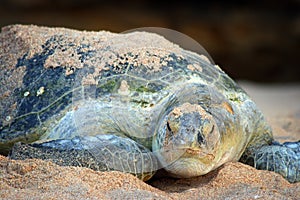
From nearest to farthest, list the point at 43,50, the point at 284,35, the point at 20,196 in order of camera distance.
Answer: the point at 20,196 → the point at 43,50 → the point at 284,35

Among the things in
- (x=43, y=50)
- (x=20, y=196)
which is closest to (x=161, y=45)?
(x=43, y=50)

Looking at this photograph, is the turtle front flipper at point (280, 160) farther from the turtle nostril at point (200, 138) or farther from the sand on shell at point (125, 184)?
the turtle nostril at point (200, 138)

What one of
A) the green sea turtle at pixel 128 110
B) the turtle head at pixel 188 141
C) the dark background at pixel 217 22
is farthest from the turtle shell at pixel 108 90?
the dark background at pixel 217 22

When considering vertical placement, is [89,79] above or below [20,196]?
above

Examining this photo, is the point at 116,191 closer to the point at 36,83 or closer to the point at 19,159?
the point at 19,159

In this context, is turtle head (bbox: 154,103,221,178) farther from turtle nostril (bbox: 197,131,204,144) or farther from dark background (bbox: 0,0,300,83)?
dark background (bbox: 0,0,300,83)

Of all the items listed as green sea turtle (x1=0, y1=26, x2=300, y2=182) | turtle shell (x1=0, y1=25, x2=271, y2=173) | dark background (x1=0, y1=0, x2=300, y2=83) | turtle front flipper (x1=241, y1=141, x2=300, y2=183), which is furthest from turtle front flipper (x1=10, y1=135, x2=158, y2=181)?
dark background (x1=0, y1=0, x2=300, y2=83)

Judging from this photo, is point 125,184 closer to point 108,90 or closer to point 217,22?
point 108,90
